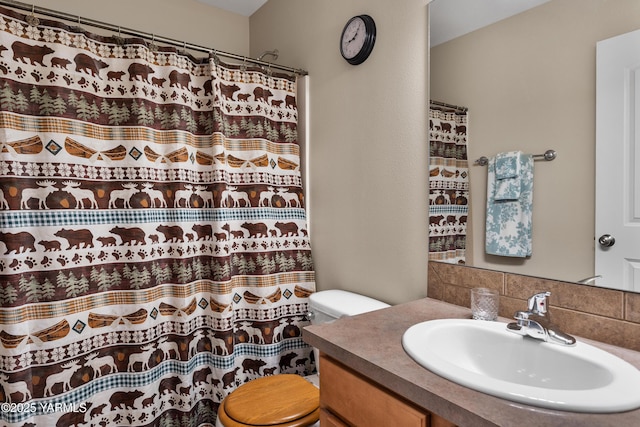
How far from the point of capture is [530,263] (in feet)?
3.73

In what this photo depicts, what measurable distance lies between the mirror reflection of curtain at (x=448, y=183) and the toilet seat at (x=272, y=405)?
0.75 m

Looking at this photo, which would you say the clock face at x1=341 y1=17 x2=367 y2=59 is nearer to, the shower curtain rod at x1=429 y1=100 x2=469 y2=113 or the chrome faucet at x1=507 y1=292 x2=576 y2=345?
the shower curtain rod at x1=429 y1=100 x2=469 y2=113

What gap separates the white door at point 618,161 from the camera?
3.03 feet

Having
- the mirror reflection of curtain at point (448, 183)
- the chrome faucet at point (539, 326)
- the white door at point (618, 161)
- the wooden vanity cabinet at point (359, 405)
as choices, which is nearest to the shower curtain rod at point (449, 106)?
the mirror reflection of curtain at point (448, 183)

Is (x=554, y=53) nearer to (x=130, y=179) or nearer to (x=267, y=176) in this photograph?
(x=267, y=176)

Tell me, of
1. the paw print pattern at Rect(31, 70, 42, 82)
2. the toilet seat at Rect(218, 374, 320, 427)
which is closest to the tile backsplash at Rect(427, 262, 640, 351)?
the toilet seat at Rect(218, 374, 320, 427)

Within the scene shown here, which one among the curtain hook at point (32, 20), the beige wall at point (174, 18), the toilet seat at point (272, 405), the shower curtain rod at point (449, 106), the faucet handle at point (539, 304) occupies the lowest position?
the toilet seat at point (272, 405)

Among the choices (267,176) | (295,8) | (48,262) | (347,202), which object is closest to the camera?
(48,262)

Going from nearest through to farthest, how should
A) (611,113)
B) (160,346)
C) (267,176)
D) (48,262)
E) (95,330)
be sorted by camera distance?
(611,113) → (48,262) → (95,330) → (160,346) → (267,176)

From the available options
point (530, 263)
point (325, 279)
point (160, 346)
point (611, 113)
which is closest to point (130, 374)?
point (160, 346)

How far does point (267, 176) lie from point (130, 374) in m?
1.12

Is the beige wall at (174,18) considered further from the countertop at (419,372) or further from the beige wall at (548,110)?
the countertop at (419,372)

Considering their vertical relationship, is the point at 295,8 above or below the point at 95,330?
above

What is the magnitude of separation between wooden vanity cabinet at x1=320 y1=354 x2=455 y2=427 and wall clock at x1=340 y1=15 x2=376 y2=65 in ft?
4.29
